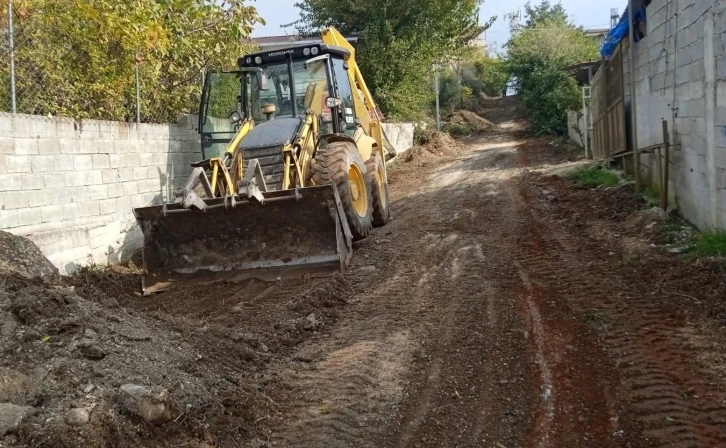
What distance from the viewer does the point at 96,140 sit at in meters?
8.52

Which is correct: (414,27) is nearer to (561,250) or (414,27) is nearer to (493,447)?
(561,250)

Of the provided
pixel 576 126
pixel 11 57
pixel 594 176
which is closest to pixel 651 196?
pixel 594 176

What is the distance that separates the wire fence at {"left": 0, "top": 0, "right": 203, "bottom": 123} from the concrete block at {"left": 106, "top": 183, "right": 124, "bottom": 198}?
0.97 m

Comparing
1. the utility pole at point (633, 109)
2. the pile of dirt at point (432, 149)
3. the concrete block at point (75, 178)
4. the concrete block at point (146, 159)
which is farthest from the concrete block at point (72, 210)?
the pile of dirt at point (432, 149)

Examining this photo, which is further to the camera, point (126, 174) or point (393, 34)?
point (393, 34)

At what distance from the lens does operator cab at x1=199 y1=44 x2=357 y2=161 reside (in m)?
9.25

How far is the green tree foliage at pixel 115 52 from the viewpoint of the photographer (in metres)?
8.07

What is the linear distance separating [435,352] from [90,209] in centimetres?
531

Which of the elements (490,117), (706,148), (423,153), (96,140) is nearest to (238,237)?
(96,140)

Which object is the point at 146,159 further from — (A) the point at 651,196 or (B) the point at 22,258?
(A) the point at 651,196

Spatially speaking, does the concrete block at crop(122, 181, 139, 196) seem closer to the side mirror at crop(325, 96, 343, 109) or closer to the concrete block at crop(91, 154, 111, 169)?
the concrete block at crop(91, 154, 111, 169)

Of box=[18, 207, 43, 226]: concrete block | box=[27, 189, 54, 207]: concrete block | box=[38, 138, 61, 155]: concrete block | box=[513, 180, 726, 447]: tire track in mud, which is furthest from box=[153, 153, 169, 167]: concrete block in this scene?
box=[513, 180, 726, 447]: tire track in mud

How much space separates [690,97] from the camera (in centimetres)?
813

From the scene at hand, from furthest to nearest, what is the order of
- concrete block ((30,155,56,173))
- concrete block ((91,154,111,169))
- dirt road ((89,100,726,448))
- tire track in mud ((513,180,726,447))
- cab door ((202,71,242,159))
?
cab door ((202,71,242,159))
concrete block ((91,154,111,169))
concrete block ((30,155,56,173))
dirt road ((89,100,726,448))
tire track in mud ((513,180,726,447))
